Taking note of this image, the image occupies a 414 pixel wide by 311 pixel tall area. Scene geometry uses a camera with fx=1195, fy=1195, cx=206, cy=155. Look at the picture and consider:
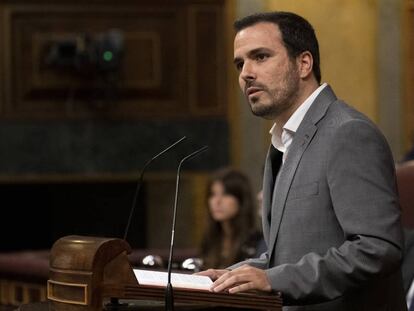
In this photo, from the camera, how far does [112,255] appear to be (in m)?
2.30

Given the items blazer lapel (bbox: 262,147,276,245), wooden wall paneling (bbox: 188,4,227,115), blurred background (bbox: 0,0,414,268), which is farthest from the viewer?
wooden wall paneling (bbox: 188,4,227,115)

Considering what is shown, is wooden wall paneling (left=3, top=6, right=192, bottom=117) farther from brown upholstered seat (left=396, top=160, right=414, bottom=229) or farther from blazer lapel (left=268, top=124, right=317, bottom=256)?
blazer lapel (left=268, top=124, right=317, bottom=256)

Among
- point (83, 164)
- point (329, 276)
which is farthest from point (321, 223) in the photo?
point (83, 164)

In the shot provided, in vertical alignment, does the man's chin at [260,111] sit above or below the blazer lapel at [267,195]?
above

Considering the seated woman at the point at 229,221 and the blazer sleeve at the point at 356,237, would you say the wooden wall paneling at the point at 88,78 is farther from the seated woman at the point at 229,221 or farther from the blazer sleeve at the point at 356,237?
the blazer sleeve at the point at 356,237

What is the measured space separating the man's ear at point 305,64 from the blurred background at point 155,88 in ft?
16.2

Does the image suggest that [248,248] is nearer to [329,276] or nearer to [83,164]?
[83,164]

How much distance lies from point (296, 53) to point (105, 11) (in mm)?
5184

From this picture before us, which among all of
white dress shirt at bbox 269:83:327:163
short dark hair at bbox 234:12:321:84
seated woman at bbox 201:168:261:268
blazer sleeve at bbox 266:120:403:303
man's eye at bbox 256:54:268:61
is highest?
short dark hair at bbox 234:12:321:84

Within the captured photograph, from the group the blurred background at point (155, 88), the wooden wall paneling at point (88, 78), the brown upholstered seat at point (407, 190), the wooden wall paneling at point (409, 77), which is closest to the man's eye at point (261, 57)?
the brown upholstered seat at point (407, 190)

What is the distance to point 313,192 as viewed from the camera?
2549 millimetres

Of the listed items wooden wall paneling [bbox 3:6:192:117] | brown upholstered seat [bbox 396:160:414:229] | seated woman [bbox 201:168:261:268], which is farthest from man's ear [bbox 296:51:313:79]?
wooden wall paneling [bbox 3:6:192:117]

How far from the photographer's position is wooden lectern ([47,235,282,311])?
228 cm

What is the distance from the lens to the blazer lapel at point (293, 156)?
2.62 m
